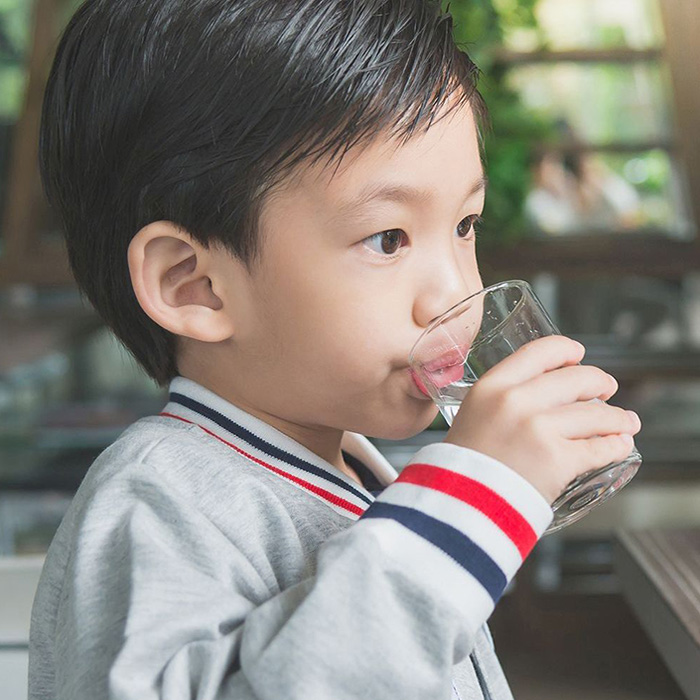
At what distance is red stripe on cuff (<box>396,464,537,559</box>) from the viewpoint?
58 centimetres

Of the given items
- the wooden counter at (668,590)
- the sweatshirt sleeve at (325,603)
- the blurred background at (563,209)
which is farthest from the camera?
the blurred background at (563,209)

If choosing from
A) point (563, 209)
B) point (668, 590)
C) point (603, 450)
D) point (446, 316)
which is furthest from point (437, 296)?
point (563, 209)

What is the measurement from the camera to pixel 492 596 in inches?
22.5

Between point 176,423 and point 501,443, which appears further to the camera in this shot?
point 176,423

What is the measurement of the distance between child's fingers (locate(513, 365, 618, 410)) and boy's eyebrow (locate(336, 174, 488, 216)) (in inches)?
5.3

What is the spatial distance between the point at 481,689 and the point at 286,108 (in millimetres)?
428

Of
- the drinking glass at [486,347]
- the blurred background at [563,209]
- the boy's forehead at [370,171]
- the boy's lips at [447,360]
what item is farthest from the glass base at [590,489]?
the blurred background at [563,209]

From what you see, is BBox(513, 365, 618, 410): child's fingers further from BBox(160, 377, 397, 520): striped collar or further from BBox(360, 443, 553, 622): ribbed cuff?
BBox(160, 377, 397, 520): striped collar

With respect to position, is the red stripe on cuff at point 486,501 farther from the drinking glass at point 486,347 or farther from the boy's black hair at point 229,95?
the boy's black hair at point 229,95

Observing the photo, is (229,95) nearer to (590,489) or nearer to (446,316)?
(446,316)

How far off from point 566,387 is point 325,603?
0.64 ft

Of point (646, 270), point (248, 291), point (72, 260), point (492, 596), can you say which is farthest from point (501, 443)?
point (646, 270)

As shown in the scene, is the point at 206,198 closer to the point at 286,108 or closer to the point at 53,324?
the point at 286,108

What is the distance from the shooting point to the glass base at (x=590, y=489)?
2.11 ft
